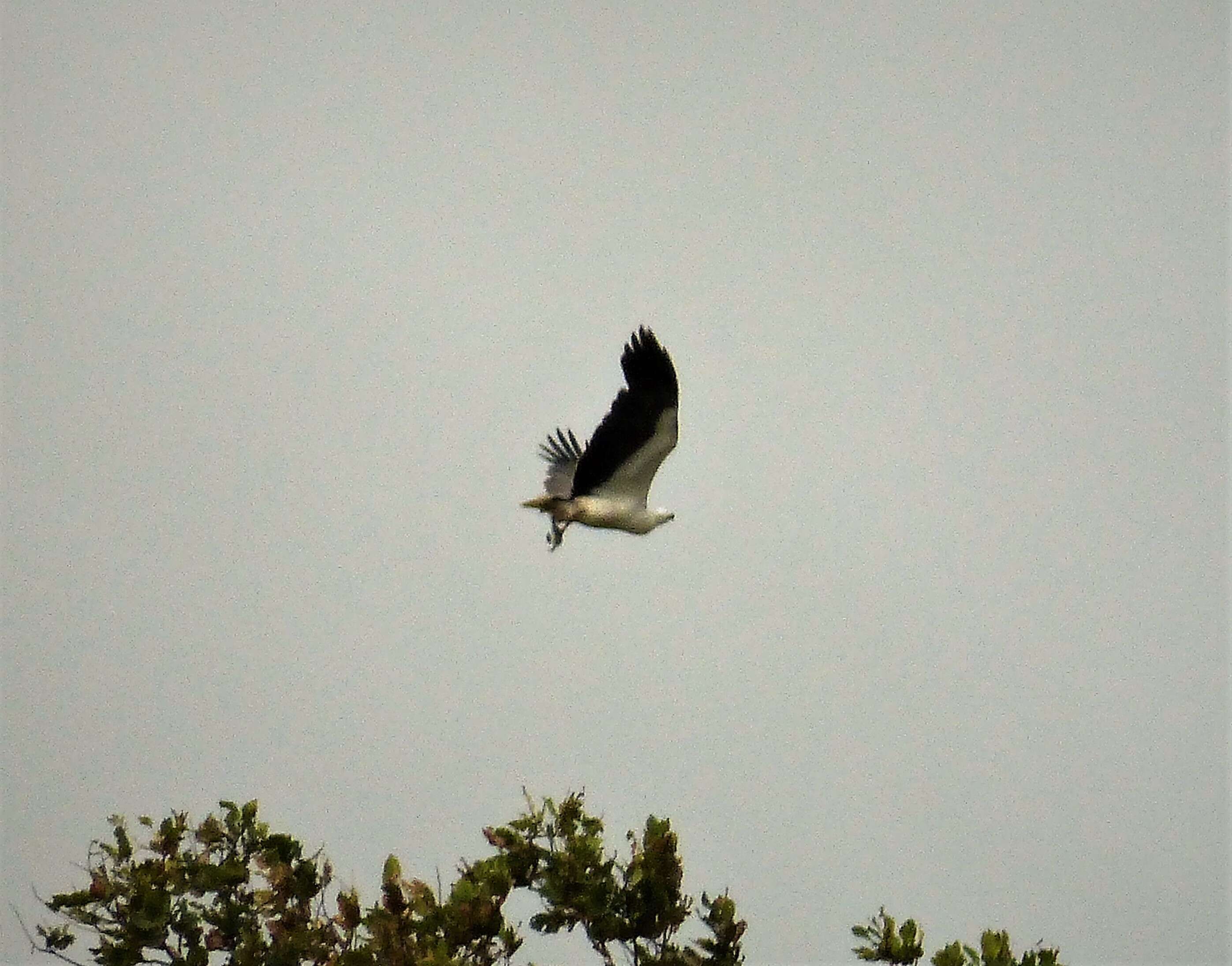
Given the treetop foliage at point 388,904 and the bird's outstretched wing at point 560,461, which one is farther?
the bird's outstretched wing at point 560,461

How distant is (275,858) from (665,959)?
271cm

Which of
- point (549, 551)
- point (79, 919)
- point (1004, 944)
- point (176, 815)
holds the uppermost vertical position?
point (549, 551)

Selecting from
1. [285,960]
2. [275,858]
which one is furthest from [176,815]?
[285,960]

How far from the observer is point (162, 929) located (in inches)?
397

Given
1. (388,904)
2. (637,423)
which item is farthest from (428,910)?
(637,423)

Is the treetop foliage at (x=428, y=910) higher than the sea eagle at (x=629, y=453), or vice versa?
the sea eagle at (x=629, y=453)

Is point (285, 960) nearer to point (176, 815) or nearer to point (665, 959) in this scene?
point (176, 815)

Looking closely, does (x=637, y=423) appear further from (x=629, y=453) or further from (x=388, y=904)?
(x=388, y=904)

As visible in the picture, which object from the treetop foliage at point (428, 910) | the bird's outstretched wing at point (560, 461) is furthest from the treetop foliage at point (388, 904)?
the bird's outstretched wing at point (560, 461)

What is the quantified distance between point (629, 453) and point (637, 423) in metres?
0.34

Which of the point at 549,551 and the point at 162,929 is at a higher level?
the point at 549,551

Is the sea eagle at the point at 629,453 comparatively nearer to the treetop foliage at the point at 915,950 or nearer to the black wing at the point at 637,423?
the black wing at the point at 637,423

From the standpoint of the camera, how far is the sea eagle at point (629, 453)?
13.4 metres

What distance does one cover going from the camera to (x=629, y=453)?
14.0m
